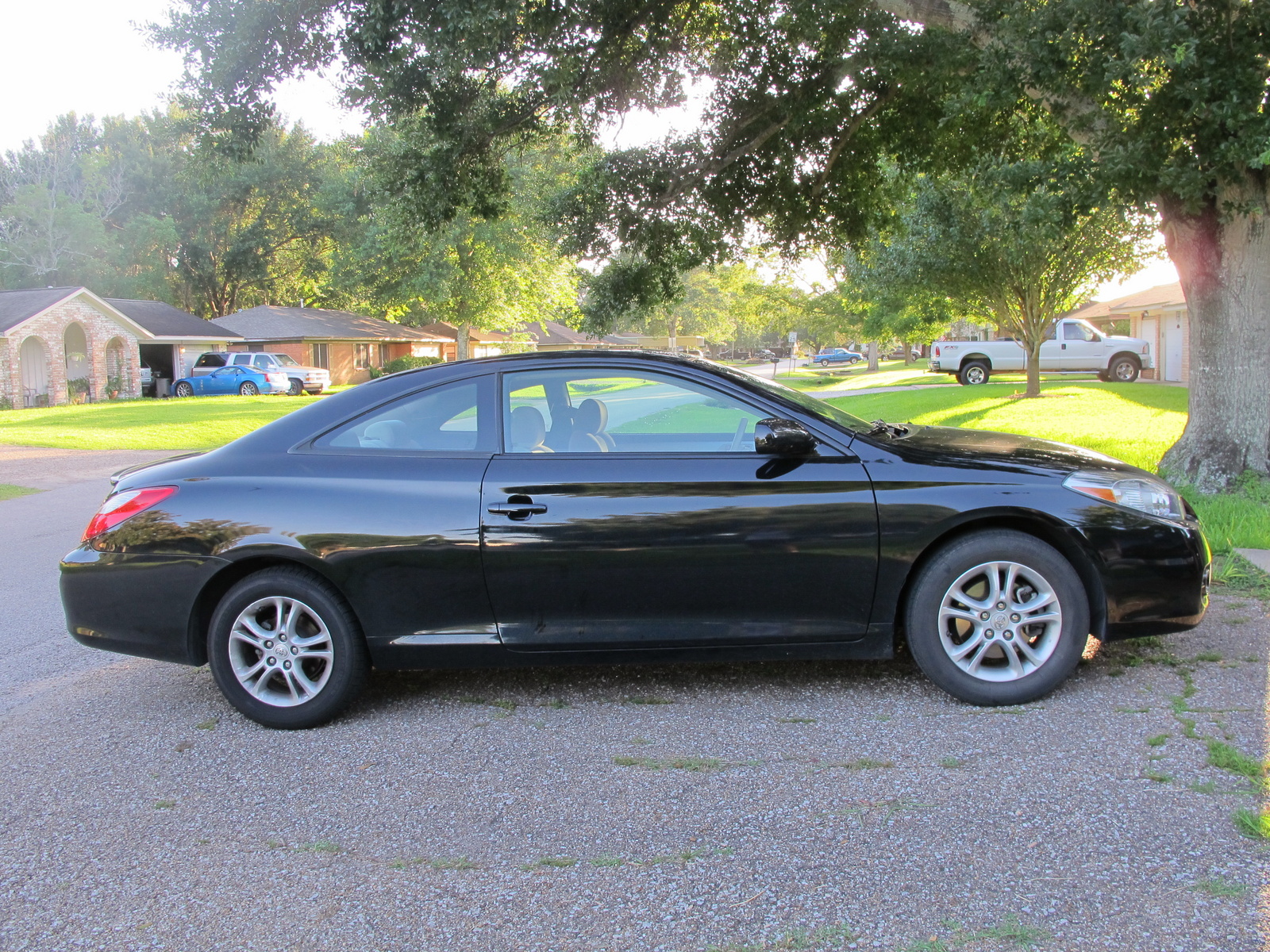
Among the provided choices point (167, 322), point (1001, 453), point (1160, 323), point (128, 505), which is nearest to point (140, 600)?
point (128, 505)

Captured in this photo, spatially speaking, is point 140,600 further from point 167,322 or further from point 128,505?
point 167,322

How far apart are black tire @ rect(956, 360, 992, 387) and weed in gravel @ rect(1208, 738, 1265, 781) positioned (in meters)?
30.9

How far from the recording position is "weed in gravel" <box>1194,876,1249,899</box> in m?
2.80

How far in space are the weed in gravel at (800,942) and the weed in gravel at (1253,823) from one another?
1.44 m

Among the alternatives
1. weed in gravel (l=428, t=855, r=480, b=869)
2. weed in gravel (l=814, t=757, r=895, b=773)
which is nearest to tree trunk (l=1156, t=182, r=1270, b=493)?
weed in gravel (l=814, t=757, r=895, b=773)

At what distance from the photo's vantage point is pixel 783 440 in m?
4.28

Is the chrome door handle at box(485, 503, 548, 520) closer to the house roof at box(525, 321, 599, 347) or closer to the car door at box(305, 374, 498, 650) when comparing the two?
the car door at box(305, 374, 498, 650)

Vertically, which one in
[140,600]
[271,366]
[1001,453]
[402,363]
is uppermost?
[402,363]

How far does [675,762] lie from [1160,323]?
118ft

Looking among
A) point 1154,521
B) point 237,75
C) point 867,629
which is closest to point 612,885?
point 867,629

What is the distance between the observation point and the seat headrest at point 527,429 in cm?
444

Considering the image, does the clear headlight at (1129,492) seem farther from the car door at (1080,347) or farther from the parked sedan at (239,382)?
the parked sedan at (239,382)

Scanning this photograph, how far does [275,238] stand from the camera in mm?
57688

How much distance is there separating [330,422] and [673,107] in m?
11.6
